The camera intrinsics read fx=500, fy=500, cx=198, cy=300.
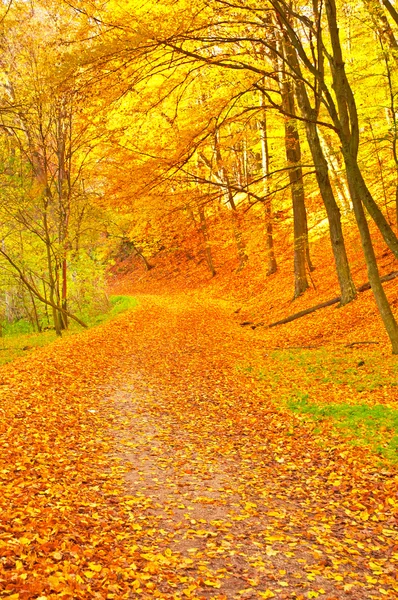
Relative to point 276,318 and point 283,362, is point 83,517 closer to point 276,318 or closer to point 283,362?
point 283,362

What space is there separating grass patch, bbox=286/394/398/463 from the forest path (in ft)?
0.87

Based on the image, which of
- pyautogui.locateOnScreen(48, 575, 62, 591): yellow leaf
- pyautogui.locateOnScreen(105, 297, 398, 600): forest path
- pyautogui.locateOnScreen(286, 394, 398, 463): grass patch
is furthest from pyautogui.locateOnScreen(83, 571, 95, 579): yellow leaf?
pyautogui.locateOnScreen(286, 394, 398, 463): grass patch

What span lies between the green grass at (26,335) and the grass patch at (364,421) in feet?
32.8

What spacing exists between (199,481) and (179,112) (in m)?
12.3

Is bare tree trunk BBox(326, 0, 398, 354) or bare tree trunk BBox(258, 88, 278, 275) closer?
bare tree trunk BBox(326, 0, 398, 354)

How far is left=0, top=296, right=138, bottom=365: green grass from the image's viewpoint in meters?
16.8

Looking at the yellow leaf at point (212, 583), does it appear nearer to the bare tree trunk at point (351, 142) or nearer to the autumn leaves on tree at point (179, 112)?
the autumn leaves on tree at point (179, 112)

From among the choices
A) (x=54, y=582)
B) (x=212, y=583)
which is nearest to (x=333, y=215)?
(x=212, y=583)

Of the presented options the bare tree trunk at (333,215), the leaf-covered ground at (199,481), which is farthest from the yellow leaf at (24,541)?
the bare tree trunk at (333,215)

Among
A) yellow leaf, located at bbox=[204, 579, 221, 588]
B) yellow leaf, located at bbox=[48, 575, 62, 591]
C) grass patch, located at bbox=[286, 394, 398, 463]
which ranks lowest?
grass patch, located at bbox=[286, 394, 398, 463]

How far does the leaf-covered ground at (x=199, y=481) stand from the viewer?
14.1ft

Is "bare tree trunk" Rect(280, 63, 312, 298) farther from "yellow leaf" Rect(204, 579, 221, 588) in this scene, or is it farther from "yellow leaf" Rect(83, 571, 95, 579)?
"yellow leaf" Rect(83, 571, 95, 579)

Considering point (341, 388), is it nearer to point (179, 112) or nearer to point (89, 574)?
point (89, 574)

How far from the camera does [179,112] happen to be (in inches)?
614
